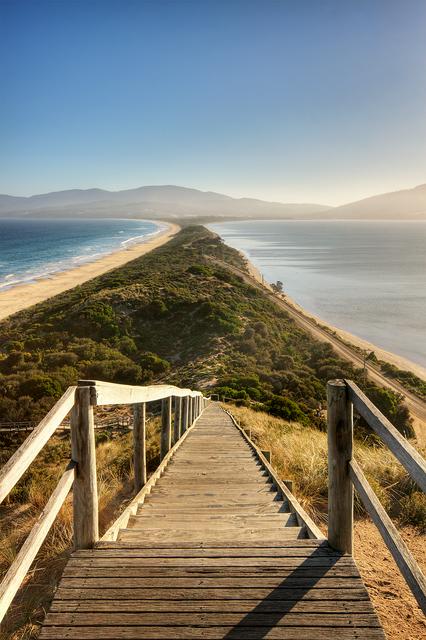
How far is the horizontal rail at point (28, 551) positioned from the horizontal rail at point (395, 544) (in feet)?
5.07

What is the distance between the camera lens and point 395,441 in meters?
1.96

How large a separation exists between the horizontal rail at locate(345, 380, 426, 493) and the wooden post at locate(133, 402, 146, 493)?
218 centimetres

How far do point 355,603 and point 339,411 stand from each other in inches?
36.7

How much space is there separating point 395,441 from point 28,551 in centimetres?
166

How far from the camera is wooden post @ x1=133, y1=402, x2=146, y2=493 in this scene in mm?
4078

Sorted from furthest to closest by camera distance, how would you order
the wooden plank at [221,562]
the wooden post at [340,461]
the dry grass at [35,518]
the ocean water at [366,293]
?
the ocean water at [366,293] < the dry grass at [35,518] < the wooden post at [340,461] < the wooden plank at [221,562]

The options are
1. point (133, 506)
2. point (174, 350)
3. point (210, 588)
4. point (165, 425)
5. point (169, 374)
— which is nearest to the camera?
point (210, 588)

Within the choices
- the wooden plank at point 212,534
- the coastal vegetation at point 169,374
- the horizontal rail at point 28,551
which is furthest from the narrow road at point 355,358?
the horizontal rail at point 28,551

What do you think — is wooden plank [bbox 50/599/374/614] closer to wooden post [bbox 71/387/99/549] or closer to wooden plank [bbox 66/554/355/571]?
wooden plank [bbox 66/554/355/571]

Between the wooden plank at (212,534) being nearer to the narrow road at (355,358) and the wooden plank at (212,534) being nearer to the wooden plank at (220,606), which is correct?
the wooden plank at (220,606)

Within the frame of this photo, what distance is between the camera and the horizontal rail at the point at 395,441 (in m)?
1.75

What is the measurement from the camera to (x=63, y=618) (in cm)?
200

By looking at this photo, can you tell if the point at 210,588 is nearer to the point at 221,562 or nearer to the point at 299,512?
the point at 221,562

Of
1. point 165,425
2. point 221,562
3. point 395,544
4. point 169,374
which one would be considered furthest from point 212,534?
point 169,374
